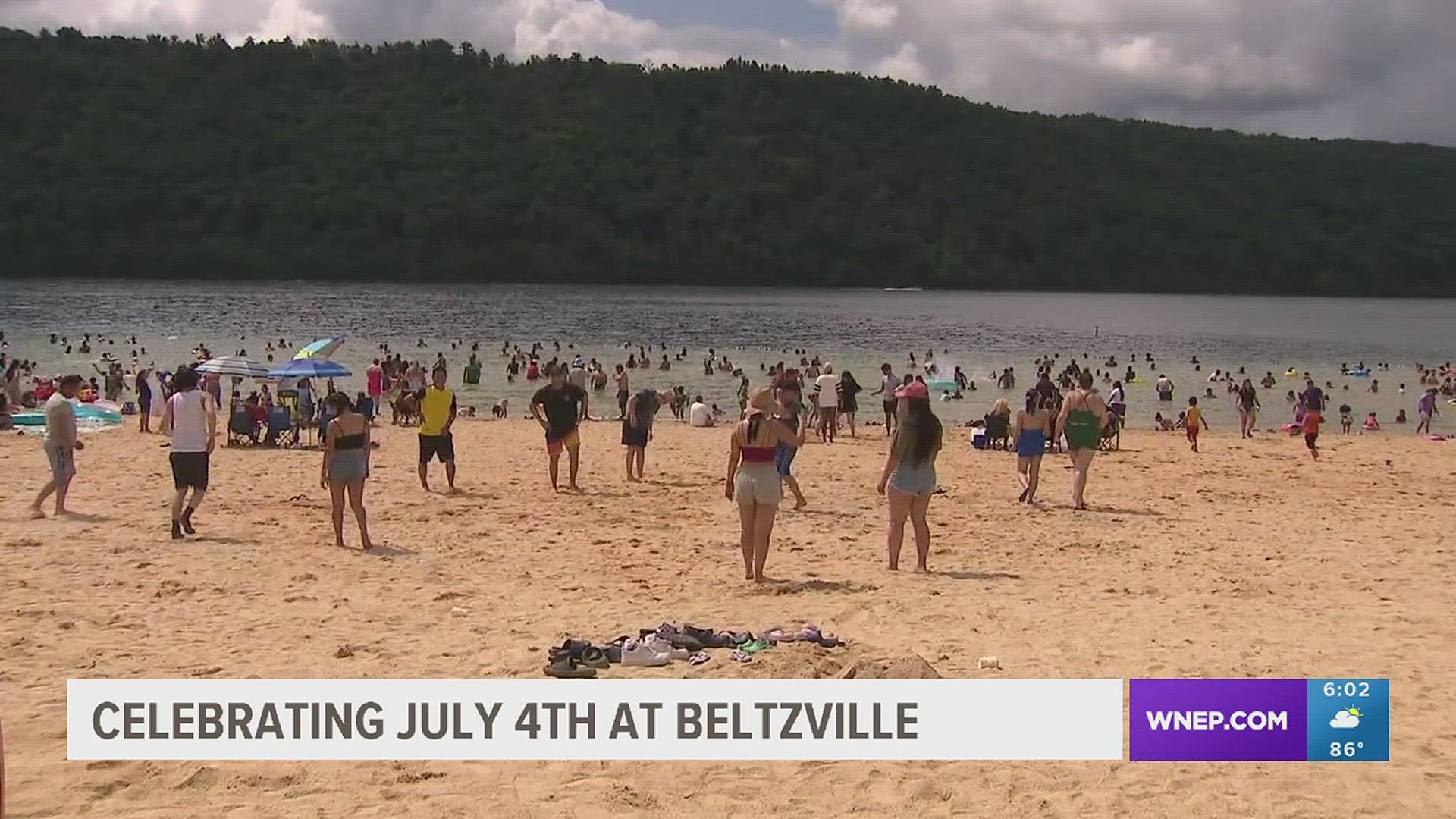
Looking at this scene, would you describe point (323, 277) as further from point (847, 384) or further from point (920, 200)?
point (847, 384)

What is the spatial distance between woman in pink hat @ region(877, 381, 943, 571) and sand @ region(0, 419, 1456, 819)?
365 millimetres

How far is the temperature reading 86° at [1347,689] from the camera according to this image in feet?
19.9

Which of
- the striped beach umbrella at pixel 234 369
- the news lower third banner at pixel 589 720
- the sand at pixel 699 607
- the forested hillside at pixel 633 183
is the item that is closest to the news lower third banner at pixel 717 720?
the news lower third banner at pixel 589 720

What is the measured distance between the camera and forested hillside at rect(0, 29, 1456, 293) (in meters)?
108

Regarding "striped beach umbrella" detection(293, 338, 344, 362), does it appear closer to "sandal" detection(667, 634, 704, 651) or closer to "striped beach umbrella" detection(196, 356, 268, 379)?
"striped beach umbrella" detection(196, 356, 268, 379)

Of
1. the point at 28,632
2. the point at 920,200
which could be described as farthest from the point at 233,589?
the point at 920,200

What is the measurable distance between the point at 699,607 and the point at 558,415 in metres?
5.48

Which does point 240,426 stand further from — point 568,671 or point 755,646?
point 755,646

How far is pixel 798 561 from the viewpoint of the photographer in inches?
387

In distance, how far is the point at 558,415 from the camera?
13.1 metres

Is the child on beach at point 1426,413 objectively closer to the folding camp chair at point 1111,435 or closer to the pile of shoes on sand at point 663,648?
the folding camp chair at point 1111,435

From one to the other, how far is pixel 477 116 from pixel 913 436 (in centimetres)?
13681

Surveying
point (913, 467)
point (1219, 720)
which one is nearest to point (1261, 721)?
point (1219, 720)

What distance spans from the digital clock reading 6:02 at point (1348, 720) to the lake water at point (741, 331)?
22450mm
